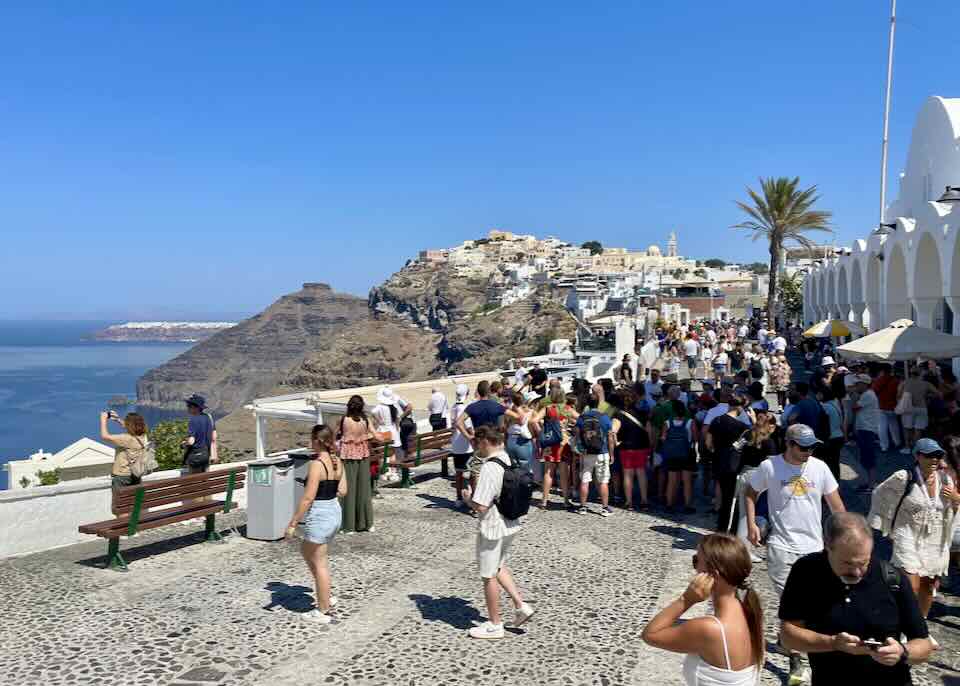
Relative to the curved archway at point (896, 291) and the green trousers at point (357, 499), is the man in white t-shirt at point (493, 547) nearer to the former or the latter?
the green trousers at point (357, 499)

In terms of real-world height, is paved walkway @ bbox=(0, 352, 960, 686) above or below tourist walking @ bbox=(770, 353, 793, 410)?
below

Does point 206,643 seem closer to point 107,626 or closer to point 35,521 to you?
point 107,626

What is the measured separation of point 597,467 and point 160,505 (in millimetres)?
4715

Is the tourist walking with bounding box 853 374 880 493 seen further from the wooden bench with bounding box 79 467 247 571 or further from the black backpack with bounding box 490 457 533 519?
the wooden bench with bounding box 79 467 247 571

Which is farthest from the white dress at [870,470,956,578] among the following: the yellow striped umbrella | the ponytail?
the yellow striped umbrella

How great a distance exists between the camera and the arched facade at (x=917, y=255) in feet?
56.2

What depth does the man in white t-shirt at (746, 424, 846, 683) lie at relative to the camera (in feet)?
16.9

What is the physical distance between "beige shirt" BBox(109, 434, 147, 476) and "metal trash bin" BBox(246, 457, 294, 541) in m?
1.15

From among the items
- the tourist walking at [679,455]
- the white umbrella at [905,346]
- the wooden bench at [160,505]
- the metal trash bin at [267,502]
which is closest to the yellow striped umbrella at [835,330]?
the white umbrella at [905,346]

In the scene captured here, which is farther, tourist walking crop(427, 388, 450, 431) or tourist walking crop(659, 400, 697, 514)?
tourist walking crop(427, 388, 450, 431)

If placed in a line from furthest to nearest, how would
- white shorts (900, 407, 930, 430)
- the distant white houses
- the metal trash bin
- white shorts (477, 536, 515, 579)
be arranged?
1. the distant white houses
2. white shorts (900, 407, 930, 430)
3. the metal trash bin
4. white shorts (477, 536, 515, 579)

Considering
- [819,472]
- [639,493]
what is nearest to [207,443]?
[639,493]

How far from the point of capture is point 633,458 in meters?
9.36

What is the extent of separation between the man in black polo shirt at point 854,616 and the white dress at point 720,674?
190mm
